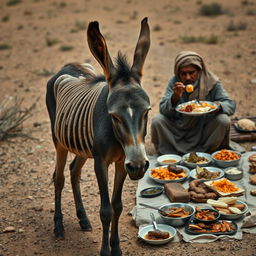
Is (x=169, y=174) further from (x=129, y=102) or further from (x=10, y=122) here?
(x=10, y=122)

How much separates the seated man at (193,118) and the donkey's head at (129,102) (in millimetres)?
2471

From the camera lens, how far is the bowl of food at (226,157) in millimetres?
5683

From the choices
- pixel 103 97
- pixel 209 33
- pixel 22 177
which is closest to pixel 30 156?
pixel 22 177

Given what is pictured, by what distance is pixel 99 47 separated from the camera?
350cm

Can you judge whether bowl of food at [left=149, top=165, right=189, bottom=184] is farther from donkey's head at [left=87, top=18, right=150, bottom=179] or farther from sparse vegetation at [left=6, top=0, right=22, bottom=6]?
sparse vegetation at [left=6, top=0, right=22, bottom=6]

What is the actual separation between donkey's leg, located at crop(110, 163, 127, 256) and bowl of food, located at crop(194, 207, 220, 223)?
0.90 m

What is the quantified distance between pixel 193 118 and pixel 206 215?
2115 millimetres

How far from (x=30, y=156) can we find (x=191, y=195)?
9.67 ft

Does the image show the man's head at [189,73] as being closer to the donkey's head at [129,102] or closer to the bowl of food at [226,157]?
the bowl of food at [226,157]

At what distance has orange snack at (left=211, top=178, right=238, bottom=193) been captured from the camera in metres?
4.96

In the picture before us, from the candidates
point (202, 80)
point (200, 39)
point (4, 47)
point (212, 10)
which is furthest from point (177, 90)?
point (212, 10)

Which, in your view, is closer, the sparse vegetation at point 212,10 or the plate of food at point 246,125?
the plate of food at point 246,125

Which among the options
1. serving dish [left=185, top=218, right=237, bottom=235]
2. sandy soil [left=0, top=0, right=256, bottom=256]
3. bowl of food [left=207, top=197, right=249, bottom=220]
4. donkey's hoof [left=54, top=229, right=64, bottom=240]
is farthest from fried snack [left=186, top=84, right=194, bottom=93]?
donkey's hoof [left=54, top=229, right=64, bottom=240]

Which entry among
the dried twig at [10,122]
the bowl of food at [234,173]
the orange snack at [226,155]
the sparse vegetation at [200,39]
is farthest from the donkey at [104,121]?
the sparse vegetation at [200,39]
